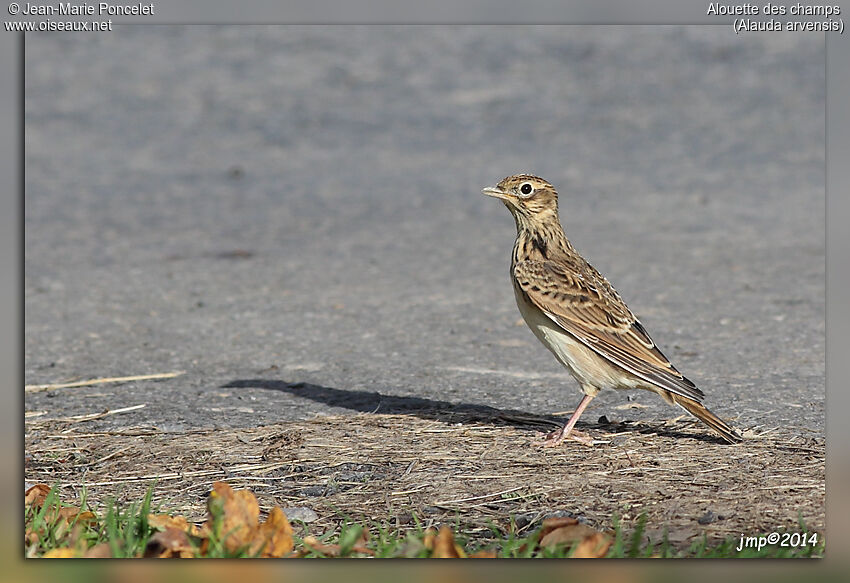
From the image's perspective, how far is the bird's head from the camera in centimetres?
682

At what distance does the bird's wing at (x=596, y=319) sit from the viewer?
5.99 m

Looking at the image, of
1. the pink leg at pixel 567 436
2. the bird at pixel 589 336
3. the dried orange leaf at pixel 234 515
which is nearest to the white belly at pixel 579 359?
the bird at pixel 589 336

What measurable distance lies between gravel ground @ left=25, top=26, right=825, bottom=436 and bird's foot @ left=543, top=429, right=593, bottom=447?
656 millimetres

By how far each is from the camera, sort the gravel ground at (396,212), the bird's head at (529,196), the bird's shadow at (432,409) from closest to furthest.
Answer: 1. the bird's shadow at (432,409)
2. the bird's head at (529,196)
3. the gravel ground at (396,212)

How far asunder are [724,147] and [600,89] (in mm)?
2384

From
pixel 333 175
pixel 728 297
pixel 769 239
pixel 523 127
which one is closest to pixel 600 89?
pixel 523 127

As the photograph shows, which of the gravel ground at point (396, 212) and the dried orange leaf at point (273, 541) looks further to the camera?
the gravel ground at point (396, 212)

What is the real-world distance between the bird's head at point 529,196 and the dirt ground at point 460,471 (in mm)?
1148

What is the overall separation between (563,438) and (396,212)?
6905mm
